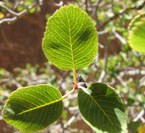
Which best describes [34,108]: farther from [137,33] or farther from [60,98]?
[137,33]

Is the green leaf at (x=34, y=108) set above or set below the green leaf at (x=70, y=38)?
below

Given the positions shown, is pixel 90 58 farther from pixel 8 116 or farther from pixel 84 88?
pixel 8 116

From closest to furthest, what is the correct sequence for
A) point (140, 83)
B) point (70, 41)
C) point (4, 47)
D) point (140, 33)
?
point (140, 33), point (70, 41), point (140, 83), point (4, 47)

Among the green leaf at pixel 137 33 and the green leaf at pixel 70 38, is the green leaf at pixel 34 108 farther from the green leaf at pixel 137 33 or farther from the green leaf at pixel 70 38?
the green leaf at pixel 137 33

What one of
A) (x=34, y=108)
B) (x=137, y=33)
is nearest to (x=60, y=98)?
(x=34, y=108)

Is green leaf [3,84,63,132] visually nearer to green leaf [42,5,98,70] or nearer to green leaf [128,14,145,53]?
green leaf [42,5,98,70]

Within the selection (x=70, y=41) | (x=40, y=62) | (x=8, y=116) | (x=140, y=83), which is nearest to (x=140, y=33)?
(x=70, y=41)

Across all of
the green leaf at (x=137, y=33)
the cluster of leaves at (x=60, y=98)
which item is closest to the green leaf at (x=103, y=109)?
the cluster of leaves at (x=60, y=98)
